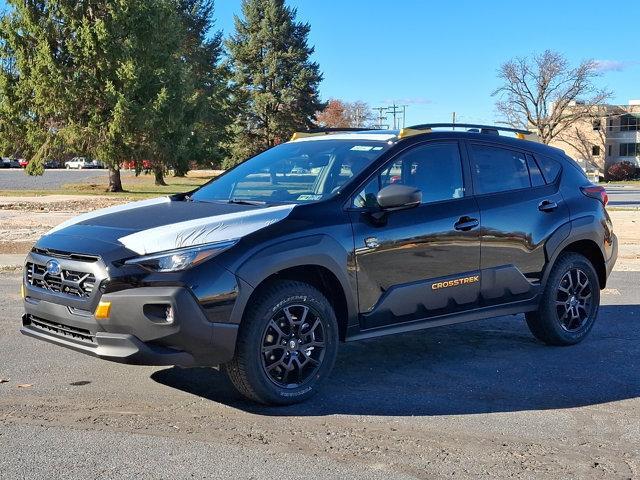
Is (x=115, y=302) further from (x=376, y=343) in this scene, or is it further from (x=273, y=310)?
(x=376, y=343)

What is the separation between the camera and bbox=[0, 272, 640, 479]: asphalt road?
3949 mm

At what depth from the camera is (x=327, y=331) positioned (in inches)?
198

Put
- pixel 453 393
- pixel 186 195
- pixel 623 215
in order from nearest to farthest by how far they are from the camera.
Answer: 1. pixel 453 393
2. pixel 186 195
3. pixel 623 215

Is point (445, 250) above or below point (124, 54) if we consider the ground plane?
below

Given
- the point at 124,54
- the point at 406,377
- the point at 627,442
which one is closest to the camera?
the point at 627,442

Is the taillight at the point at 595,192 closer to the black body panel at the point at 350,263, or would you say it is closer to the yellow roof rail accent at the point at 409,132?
the black body panel at the point at 350,263

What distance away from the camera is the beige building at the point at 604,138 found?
8362cm

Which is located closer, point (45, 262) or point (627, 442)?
point (627, 442)

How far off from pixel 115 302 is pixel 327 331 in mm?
1409

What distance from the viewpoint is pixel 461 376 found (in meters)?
5.72

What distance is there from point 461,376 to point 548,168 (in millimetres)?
2144

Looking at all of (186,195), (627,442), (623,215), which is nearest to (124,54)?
(623,215)

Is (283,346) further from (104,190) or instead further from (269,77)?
(269,77)

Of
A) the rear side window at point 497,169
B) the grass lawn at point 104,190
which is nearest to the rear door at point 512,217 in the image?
the rear side window at point 497,169
